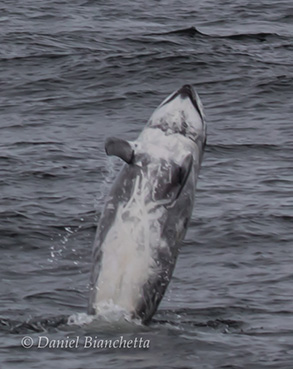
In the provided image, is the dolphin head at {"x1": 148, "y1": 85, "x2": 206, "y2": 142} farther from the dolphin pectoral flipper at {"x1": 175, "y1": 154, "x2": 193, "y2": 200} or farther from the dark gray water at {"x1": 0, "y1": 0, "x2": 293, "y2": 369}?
the dark gray water at {"x1": 0, "y1": 0, "x2": 293, "y2": 369}

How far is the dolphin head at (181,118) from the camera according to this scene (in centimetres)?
1552

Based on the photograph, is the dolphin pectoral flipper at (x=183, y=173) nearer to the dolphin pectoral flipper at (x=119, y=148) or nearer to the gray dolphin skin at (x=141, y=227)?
the gray dolphin skin at (x=141, y=227)

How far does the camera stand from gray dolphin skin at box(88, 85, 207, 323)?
14516 millimetres

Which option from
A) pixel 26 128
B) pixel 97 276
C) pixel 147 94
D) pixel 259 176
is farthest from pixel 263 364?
pixel 147 94

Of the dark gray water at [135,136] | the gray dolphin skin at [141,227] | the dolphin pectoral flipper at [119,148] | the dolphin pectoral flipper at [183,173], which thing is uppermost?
the dolphin pectoral flipper at [119,148]

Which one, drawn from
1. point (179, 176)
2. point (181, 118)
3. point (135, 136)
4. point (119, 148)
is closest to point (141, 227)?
point (179, 176)

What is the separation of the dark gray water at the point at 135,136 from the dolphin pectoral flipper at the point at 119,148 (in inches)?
72.8

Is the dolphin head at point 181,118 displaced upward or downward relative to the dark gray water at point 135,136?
upward

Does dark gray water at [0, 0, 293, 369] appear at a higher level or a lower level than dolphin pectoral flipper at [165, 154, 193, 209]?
lower

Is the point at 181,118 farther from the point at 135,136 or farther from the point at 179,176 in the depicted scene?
the point at 135,136

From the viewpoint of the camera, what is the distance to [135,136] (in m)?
23.4

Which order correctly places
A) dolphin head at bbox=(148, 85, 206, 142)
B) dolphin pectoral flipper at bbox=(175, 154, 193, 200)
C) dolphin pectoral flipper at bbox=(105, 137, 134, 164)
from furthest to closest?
dolphin head at bbox=(148, 85, 206, 142) < dolphin pectoral flipper at bbox=(175, 154, 193, 200) < dolphin pectoral flipper at bbox=(105, 137, 134, 164)

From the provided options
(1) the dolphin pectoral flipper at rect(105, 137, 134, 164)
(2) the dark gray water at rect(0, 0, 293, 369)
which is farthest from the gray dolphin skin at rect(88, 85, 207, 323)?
(2) the dark gray water at rect(0, 0, 293, 369)

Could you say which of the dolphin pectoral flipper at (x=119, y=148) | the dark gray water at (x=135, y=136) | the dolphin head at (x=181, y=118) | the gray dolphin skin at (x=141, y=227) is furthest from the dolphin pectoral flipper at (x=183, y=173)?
the dark gray water at (x=135, y=136)
